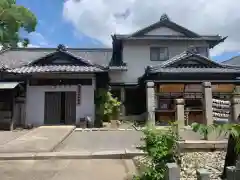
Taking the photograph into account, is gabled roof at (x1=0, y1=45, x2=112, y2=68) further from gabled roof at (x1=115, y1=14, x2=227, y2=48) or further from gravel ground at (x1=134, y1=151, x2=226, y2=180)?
gravel ground at (x1=134, y1=151, x2=226, y2=180)

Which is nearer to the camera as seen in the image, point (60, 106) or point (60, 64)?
point (60, 106)

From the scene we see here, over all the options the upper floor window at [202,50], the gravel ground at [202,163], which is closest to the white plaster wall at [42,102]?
the upper floor window at [202,50]

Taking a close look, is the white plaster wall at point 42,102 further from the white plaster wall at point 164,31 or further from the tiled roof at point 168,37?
the white plaster wall at point 164,31

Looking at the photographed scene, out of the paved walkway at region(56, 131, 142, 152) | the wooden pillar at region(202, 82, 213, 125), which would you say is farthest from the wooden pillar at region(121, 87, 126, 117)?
the wooden pillar at region(202, 82, 213, 125)

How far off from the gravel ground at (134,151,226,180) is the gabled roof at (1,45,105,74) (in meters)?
11.1

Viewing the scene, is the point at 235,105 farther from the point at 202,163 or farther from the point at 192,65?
the point at 192,65

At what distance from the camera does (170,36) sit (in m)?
22.1

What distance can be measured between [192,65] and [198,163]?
46.0 ft

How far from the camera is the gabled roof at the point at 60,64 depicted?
17.3 metres

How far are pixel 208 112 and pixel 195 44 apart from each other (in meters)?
14.8

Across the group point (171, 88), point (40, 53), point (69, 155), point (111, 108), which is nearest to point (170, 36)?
point (171, 88)

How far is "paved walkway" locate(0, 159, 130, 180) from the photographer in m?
5.83

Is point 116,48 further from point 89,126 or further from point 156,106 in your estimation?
point 89,126

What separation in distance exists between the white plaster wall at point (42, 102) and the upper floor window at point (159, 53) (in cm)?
729
